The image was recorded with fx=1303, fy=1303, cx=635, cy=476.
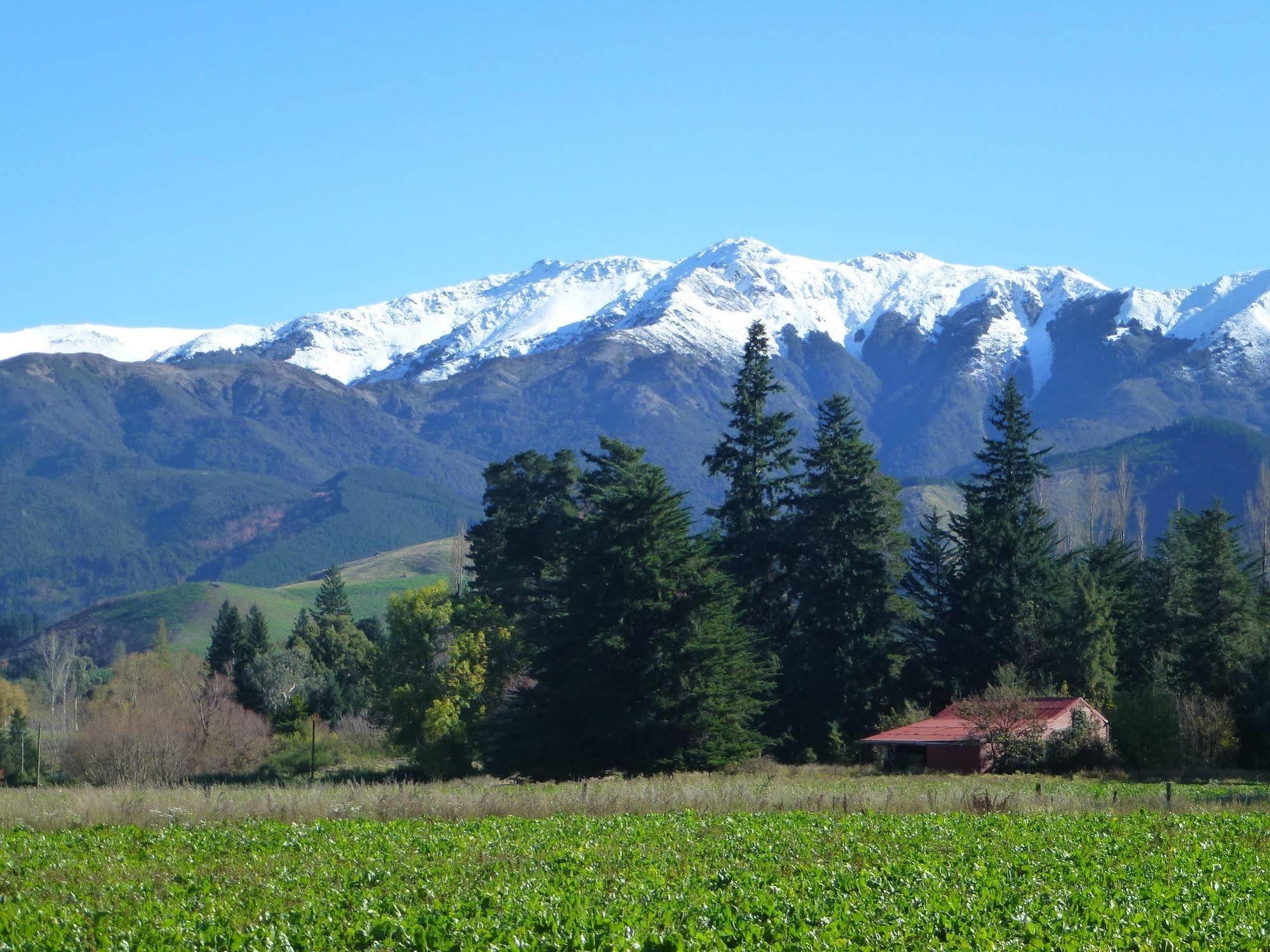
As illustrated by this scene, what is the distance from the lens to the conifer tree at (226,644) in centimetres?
9738

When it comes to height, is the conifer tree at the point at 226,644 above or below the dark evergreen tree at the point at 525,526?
below

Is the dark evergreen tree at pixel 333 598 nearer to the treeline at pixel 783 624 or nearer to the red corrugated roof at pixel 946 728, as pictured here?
the treeline at pixel 783 624

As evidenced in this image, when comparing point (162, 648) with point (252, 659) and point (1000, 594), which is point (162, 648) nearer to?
point (252, 659)

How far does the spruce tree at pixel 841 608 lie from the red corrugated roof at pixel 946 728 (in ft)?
10.4

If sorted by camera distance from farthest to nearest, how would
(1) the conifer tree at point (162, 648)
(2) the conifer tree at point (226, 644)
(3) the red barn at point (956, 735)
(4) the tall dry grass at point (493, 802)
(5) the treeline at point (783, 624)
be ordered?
(1) the conifer tree at point (162, 648) < (2) the conifer tree at point (226, 644) < (3) the red barn at point (956, 735) < (5) the treeline at point (783, 624) < (4) the tall dry grass at point (493, 802)

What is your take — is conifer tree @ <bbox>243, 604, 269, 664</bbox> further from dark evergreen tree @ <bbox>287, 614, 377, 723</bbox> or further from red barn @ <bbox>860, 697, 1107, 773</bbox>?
red barn @ <bbox>860, 697, 1107, 773</bbox>

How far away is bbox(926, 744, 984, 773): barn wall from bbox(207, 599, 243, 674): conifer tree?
58.7 meters

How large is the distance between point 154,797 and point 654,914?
51.5 feet

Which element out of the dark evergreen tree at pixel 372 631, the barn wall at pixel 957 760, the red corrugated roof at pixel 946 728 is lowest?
the barn wall at pixel 957 760

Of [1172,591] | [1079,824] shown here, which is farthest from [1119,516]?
[1079,824]

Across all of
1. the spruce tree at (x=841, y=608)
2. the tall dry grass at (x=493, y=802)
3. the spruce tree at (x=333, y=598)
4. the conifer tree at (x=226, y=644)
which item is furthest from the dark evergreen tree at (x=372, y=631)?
the tall dry grass at (x=493, y=802)

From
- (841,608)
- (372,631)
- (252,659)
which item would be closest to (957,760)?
(841,608)

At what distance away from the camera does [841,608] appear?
202ft

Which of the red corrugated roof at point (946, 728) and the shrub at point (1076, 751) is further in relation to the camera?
the red corrugated roof at point (946, 728)
